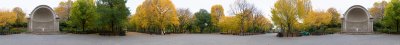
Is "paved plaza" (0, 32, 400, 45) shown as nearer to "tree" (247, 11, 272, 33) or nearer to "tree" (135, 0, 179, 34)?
"tree" (135, 0, 179, 34)

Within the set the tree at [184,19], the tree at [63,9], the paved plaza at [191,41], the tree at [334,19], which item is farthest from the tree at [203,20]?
the paved plaza at [191,41]

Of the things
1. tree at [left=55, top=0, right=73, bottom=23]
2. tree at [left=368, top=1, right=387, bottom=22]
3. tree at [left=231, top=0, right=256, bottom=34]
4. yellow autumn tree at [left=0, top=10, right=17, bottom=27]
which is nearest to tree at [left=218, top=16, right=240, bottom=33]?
tree at [left=231, top=0, right=256, bottom=34]

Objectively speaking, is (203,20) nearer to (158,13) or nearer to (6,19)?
(158,13)

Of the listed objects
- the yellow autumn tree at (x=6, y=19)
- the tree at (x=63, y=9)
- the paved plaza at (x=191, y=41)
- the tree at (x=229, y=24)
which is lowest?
the paved plaza at (x=191, y=41)

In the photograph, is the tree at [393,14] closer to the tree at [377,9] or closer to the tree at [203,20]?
the tree at [377,9]

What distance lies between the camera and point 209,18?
2226 inches

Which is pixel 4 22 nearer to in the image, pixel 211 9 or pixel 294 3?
pixel 211 9

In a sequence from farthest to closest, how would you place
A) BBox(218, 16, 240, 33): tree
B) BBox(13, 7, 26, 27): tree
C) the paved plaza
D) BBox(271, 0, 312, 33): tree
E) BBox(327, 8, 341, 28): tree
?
BBox(327, 8, 341, 28): tree, BBox(13, 7, 26, 27): tree, BBox(218, 16, 240, 33): tree, BBox(271, 0, 312, 33): tree, the paved plaza

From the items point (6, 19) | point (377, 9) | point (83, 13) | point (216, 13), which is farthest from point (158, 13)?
point (377, 9)

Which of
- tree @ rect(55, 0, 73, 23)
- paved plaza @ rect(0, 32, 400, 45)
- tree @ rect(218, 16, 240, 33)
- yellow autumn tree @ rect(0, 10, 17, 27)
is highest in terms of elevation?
tree @ rect(55, 0, 73, 23)

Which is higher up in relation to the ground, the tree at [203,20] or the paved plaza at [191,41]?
the tree at [203,20]

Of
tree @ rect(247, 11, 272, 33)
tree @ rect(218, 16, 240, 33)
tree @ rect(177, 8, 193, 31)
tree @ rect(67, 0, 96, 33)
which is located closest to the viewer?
tree @ rect(67, 0, 96, 33)

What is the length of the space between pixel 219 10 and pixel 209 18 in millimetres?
3083

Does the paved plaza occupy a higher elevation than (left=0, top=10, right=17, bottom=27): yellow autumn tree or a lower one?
lower
